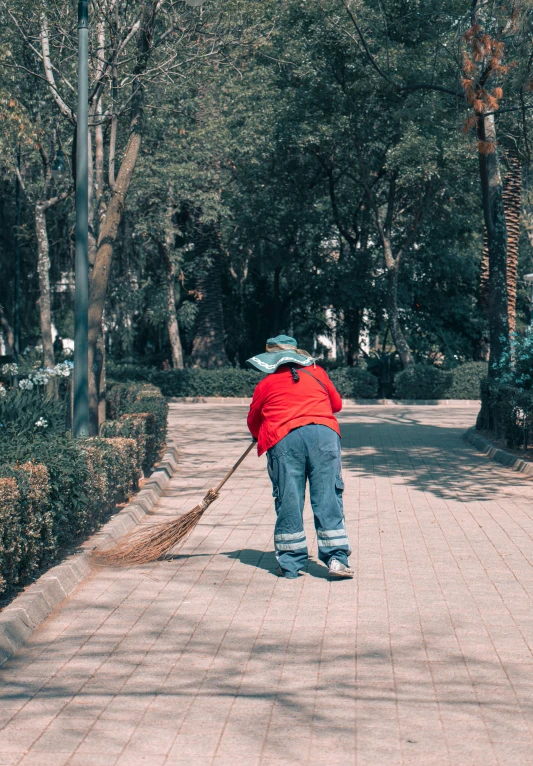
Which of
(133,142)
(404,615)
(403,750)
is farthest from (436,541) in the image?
(133,142)

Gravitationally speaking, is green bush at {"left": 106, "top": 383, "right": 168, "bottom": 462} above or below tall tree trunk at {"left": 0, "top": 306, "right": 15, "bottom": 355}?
below

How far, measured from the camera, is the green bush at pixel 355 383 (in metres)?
29.2

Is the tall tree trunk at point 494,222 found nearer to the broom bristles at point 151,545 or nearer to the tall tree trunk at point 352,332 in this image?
the broom bristles at point 151,545

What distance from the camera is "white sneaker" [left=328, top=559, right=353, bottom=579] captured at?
22.9ft

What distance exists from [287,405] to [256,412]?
1.00 ft

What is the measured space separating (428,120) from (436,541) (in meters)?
17.9

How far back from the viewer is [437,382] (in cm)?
2859

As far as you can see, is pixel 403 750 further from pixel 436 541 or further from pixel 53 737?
pixel 436 541

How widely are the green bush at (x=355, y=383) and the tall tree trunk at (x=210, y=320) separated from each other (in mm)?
4545

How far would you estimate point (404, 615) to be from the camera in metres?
6.15

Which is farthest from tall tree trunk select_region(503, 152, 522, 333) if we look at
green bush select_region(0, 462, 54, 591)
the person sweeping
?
green bush select_region(0, 462, 54, 591)

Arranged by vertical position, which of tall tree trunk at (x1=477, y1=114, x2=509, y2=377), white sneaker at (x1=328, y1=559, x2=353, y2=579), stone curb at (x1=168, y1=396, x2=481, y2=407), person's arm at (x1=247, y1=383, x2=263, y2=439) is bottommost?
stone curb at (x1=168, y1=396, x2=481, y2=407)

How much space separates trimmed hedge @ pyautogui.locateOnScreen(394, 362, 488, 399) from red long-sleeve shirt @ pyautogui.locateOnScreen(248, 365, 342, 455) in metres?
21.6

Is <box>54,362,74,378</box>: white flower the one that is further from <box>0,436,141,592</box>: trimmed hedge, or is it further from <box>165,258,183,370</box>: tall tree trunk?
<box>165,258,183,370</box>: tall tree trunk
